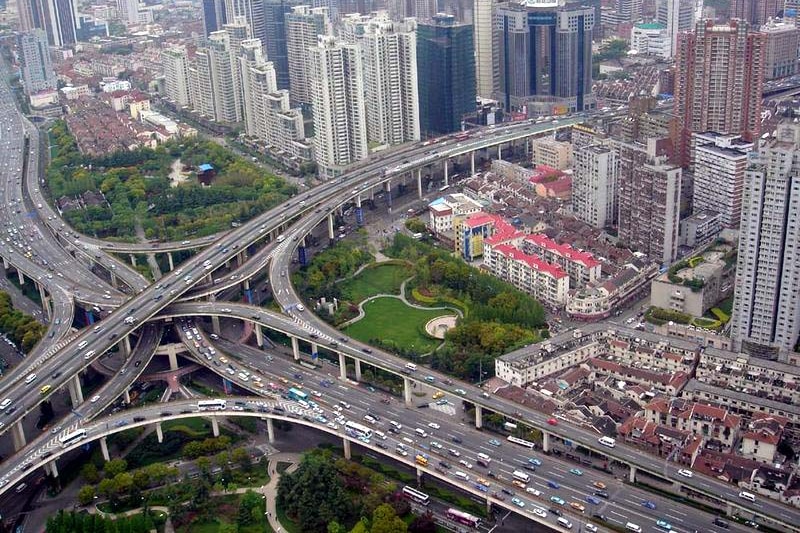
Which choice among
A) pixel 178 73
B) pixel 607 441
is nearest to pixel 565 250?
pixel 607 441

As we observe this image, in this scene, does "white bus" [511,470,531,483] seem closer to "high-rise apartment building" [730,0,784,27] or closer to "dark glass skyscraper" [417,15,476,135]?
"dark glass skyscraper" [417,15,476,135]

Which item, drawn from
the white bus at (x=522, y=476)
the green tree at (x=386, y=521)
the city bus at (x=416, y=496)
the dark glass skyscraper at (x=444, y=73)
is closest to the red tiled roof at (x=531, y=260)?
the white bus at (x=522, y=476)

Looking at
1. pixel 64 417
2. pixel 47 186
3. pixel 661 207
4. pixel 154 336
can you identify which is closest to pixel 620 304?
pixel 661 207

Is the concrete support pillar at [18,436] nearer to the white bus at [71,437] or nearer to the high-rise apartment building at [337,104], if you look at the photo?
the white bus at [71,437]

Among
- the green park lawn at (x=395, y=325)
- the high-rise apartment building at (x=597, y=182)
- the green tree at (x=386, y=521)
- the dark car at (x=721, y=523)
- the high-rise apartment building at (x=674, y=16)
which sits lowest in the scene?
the dark car at (x=721, y=523)

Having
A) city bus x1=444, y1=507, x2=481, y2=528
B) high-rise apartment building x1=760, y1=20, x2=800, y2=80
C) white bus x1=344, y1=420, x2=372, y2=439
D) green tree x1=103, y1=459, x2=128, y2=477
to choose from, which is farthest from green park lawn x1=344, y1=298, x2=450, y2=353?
high-rise apartment building x1=760, y1=20, x2=800, y2=80

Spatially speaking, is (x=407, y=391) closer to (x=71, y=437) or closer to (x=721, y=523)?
(x=71, y=437)

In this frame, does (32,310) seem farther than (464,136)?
No

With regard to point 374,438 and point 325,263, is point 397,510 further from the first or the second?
point 325,263
